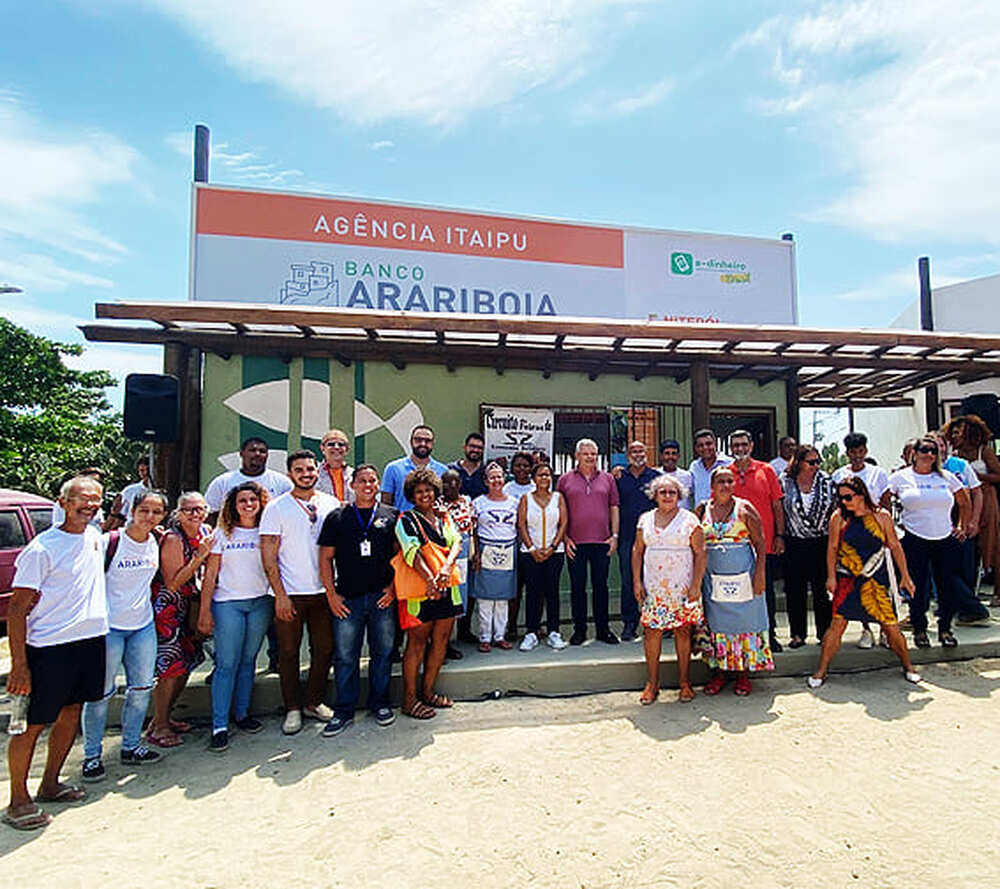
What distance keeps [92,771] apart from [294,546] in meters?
1.55

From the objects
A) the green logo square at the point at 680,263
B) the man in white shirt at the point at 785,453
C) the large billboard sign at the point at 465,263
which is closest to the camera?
the man in white shirt at the point at 785,453

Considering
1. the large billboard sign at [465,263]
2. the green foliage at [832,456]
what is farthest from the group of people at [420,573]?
the green foliage at [832,456]

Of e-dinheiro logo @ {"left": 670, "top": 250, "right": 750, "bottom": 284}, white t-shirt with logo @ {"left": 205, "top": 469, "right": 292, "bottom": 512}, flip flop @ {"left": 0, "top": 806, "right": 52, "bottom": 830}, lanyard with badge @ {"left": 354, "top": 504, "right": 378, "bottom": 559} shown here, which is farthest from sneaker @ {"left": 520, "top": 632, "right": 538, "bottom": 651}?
e-dinheiro logo @ {"left": 670, "top": 250, "right": 750, "bottom": 284}

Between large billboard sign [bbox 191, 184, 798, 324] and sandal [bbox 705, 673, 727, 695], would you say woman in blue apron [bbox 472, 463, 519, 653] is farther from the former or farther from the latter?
large billboard sign [bbox 191, 184, 798, 324]

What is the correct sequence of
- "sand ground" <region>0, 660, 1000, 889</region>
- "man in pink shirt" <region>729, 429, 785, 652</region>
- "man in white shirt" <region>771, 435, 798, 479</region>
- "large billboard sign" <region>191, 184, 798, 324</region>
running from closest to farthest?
1. "sand ground" <region>0, 660, 1000, 889</region>
2. "man in pink shirt" <region>729, 429, 785, 652</region>
3. "man in white shirt" <region>771, 435, 798, 479</region>
4. "large billboard sign" <region>191, 184, 798, 324</region>

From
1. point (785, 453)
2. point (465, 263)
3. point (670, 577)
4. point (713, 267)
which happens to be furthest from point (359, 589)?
point (713, 267)

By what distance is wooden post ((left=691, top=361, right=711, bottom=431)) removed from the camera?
730 cm

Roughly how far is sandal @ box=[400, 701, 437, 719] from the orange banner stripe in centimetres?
694

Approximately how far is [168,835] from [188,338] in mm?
4669

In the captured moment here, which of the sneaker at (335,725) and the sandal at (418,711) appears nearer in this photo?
the sneaker at (335,725)

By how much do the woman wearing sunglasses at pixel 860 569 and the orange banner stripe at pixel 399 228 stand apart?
6.24 metres

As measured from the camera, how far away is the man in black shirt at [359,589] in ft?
13.4

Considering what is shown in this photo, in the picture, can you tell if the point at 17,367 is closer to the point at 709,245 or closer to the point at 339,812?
the point at 709,245

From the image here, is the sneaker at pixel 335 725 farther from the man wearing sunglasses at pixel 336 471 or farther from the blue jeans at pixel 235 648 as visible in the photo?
the man wearing sunglasses at pixel 336 471
